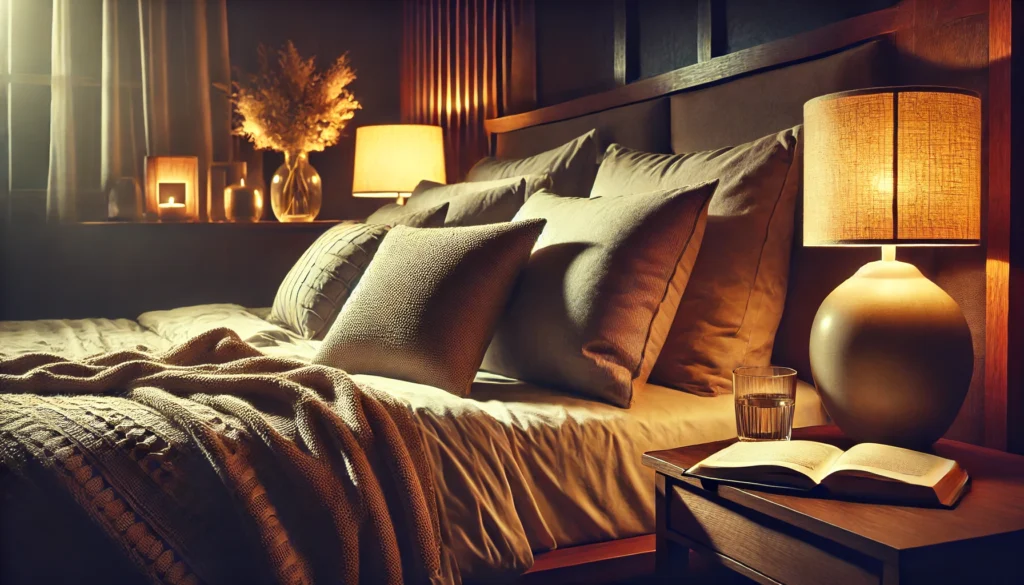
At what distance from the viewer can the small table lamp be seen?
4.51 feet

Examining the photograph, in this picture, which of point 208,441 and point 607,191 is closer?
point 208,441

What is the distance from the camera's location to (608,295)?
1.72 meters

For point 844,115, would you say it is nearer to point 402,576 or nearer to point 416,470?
point 416,470

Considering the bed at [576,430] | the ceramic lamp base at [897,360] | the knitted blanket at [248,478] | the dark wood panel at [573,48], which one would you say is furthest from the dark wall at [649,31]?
the knitted blanket at [248,478]

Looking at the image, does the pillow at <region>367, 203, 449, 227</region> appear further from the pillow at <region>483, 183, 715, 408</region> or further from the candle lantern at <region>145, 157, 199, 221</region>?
the candle lantern at <region>145, 157, 199, 221</region>

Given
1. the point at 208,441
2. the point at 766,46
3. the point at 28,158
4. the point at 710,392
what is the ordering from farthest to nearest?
the point at 28,158 → the point at 766,46 → the point at 710,392 → the point at 208,441

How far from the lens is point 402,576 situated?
1318 mm

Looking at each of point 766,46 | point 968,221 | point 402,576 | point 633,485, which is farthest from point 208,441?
point 766,46

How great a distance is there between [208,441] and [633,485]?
2.39 feet

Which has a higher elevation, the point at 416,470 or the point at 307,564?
the point at 416,470

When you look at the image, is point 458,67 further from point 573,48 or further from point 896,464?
point 896,464

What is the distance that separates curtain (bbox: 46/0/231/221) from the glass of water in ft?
12.0

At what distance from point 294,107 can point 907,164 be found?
318 centimetres

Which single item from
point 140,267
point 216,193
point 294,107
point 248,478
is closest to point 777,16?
point 248,478
